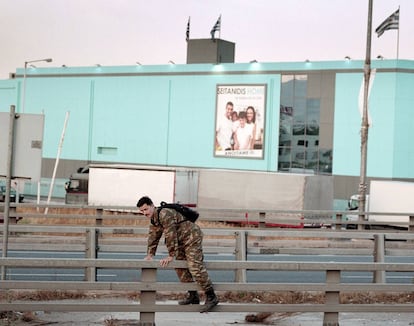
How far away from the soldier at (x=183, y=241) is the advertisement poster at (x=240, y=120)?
4943 centimetres

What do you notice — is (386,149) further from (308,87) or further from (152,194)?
(152,194)

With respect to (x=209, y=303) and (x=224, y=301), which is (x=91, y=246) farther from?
(x=209, y=303)

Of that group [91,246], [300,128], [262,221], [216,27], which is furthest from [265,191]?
[91,246]

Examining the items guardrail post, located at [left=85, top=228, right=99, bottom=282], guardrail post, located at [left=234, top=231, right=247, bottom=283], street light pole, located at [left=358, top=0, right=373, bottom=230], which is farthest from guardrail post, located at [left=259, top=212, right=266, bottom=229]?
guardrail post, located at [left=85, top=228, right=99, bottom=282]

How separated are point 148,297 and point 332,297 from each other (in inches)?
83.0

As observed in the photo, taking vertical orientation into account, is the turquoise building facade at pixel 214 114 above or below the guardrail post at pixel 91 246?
above

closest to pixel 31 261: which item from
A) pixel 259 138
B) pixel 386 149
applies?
pixel 386 149

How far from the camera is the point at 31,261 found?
904 cm

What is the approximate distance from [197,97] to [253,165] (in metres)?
6.67

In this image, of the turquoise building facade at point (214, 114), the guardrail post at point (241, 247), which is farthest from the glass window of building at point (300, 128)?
the guardrail post at point (241, 247)

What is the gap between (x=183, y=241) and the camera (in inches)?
369

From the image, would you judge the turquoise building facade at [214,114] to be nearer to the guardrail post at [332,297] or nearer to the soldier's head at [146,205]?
the guardrail post at [332,297]

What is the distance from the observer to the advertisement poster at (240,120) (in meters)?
59.1

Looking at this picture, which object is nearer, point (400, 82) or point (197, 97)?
point (400, 82)
